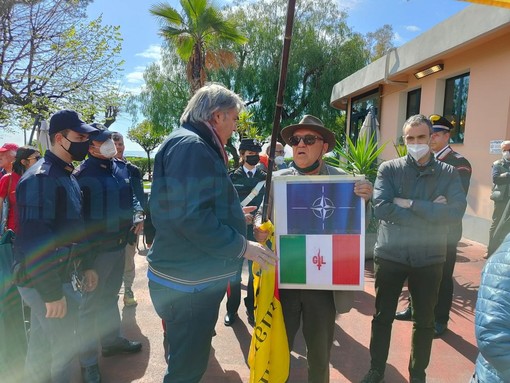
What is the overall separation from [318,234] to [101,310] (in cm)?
209

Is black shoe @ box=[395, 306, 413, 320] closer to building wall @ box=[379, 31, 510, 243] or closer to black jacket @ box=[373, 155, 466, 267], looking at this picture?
black jacket @ box=[373, 155, 466, 267]

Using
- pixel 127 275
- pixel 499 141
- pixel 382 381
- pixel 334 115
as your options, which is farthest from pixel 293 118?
pixel 382 381

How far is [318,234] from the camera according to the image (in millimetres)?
2227

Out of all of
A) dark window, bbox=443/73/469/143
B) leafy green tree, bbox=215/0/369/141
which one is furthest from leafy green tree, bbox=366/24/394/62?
dark window, bbox=443/73/469/143

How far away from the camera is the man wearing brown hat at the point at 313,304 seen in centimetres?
230

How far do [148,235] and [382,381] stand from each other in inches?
82.1

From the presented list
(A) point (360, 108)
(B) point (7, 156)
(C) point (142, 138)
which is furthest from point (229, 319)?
(C) point (142, 138)

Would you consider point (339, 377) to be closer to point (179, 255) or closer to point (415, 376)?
point (415, 376)

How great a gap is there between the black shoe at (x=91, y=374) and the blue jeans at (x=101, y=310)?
3 centimetres

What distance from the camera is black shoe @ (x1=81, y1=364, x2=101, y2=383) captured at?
2775mm

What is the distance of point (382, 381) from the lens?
2.76 metres

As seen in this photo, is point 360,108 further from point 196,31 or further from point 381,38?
point 381,38

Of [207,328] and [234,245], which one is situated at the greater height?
[234,245]

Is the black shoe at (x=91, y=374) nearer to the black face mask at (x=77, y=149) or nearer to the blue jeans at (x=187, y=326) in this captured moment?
the blue jeans at (x=187, y=326)
